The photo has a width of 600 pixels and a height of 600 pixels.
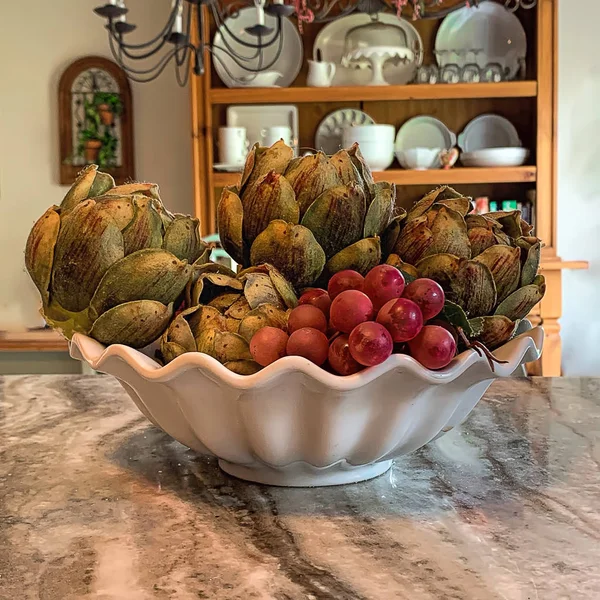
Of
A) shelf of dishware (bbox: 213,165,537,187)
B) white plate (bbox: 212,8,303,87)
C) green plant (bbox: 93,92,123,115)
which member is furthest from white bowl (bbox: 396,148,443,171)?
green plant (bbox: 93,92,123,115)

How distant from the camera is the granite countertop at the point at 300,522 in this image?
49 cm

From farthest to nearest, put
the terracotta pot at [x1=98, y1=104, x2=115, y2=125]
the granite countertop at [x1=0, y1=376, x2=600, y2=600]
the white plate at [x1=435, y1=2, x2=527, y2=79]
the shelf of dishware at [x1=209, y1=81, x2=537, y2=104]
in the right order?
the terracotta pot at [x1=98, y1=104, x2=115, y2=125] → the white plate at [x1=435, y1=2, x2=527, y2=79] → the shelf of dishware at [x1=209, y1=81, x2=537, y2=104] → the granite countertop at [x1=0, y1=376, x2=600, y2=600]

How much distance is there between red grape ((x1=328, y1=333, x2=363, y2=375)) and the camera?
55 centimetres

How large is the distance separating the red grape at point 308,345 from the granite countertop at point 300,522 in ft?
0.42

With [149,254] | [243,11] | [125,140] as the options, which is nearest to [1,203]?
[125,140]

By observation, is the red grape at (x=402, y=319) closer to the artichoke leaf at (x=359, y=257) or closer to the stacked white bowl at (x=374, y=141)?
the artichoke leaf at (x=359, y=257)

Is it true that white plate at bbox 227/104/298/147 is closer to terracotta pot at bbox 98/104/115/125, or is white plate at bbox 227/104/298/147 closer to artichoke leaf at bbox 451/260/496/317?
terracotta pot at bbox 98/104/115/125

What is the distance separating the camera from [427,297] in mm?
553

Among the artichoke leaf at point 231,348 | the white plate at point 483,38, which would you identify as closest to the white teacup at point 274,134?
the white plate at point 483,38

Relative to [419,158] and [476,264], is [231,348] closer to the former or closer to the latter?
[476,264]

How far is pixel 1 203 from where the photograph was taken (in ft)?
10.2

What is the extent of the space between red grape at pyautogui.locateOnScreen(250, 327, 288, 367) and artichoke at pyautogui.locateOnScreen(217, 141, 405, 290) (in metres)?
0.08

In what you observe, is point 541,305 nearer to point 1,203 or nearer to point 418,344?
point 1,203

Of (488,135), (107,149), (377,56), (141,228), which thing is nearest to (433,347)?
(141,228)
